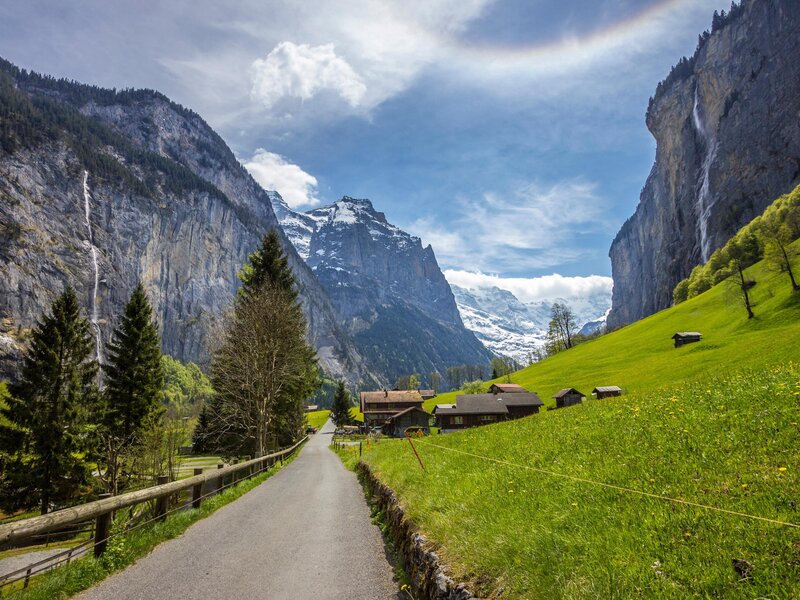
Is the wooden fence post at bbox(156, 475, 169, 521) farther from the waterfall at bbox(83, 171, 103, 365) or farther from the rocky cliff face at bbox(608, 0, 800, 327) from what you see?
the rocky cliff face at bbox(608, 0, 800, 327)

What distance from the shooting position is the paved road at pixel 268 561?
23.5 ft

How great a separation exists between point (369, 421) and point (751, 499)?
131305 millimetres

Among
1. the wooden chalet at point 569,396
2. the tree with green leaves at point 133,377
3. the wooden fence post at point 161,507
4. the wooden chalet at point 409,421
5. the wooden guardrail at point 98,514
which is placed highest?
the tree with green leaves at point 133,377

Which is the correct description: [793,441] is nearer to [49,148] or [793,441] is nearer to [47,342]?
[47,342]

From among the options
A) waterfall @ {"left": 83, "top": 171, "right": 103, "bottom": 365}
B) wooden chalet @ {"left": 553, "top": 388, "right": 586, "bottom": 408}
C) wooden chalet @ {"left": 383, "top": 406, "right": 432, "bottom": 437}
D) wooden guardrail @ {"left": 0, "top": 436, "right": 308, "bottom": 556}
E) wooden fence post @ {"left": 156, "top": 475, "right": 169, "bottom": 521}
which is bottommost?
wooden chalet @ {"left": 383, "top": 406, "right": 432, "bottom": 437}

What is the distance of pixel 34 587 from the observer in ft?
22.8

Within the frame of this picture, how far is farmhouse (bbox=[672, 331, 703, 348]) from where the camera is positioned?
78.1 metres

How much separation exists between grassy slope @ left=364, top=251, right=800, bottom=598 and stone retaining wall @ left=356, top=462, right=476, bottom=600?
22 cm

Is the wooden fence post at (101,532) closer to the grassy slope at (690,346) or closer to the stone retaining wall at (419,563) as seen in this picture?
the stone retaining wall at (419,563)

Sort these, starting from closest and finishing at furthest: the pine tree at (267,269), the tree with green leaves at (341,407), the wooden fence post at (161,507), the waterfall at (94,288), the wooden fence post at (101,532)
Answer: the wooden fence post at (101,532) < the wooden fence post at (161,507) < the pine tree at (267,269) < the tree with green leaves at (341,407) < the waterfall at (94,288)

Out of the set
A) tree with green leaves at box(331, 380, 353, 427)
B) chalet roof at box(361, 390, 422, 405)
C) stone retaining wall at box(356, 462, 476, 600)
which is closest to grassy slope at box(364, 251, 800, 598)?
stone retaining wall at box(356, 462, 476, 600)

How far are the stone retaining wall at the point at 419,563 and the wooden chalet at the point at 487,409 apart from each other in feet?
268

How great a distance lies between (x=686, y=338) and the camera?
79125 millimetres

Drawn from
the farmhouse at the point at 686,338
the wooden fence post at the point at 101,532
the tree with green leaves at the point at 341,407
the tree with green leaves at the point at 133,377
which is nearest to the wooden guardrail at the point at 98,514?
the wooden fence post at the point at 101,532
